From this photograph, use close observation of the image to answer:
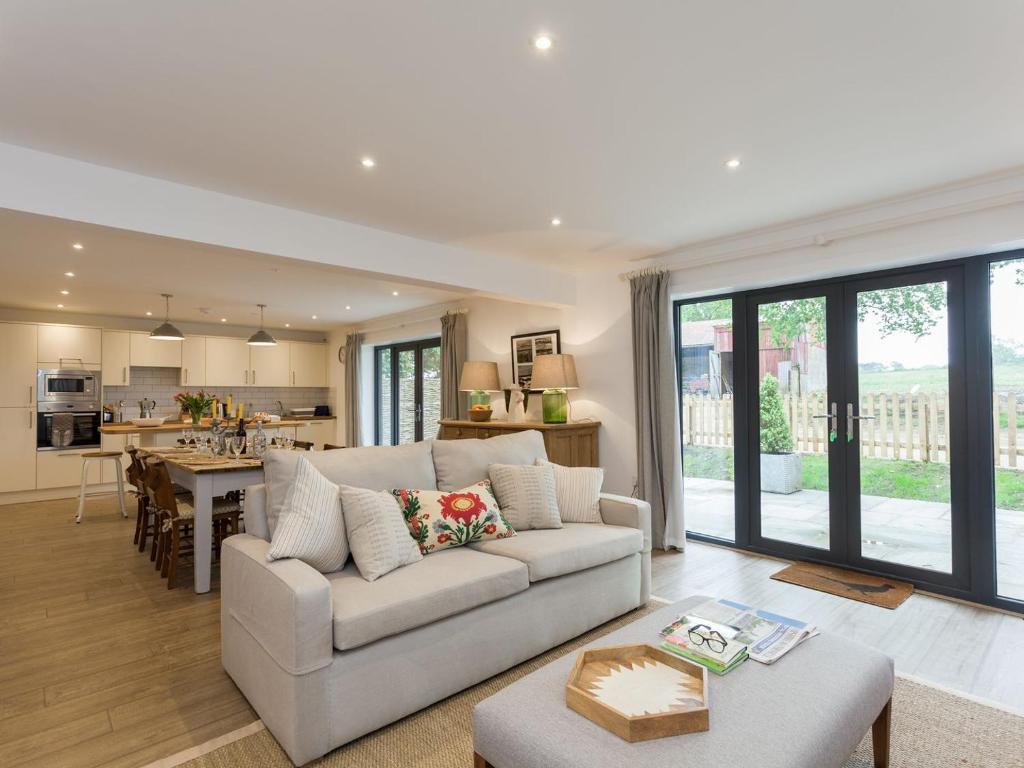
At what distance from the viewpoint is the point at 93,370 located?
7.24 metres

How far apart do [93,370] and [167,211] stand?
216 inches

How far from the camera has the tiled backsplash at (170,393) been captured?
7809 mm

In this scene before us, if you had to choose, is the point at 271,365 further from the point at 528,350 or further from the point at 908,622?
the point at 908,622

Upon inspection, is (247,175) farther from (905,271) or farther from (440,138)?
(905,271)

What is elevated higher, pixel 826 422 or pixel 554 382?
pixel 554 382

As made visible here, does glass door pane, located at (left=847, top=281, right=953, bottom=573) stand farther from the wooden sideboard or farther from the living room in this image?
the wooden sideboard

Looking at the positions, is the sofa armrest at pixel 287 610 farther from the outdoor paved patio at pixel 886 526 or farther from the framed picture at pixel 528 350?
the outdoor paved patio at pixel 886 526

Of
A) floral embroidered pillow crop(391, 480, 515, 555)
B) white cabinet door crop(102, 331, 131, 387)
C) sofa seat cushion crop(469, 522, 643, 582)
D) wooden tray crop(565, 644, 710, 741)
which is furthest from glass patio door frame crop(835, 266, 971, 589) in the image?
white cabinet door crop(102, 331, 131, 387)

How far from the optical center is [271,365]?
8.81m

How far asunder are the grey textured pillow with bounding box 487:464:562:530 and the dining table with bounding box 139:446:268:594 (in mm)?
1714

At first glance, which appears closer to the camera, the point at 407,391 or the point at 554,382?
the point at 554,382

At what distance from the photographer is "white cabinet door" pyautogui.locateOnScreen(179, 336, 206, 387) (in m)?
8.00

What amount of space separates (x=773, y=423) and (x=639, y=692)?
3.31 metres

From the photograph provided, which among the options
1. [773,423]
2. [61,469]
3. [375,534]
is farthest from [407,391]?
[375,534]
